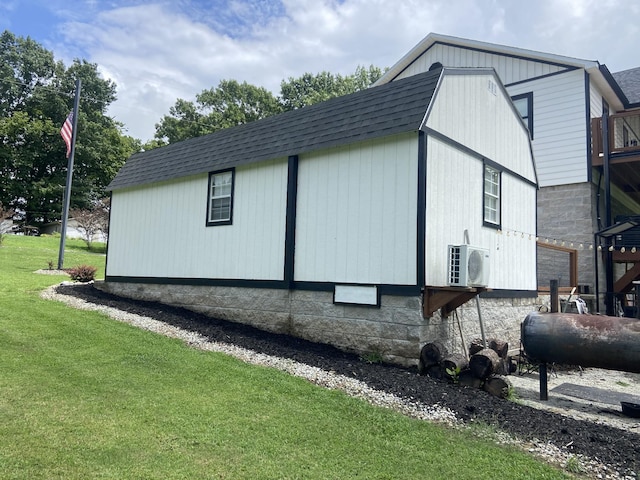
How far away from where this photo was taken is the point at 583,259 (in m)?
11.7

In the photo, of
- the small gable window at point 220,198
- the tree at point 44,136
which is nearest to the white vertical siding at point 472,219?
the small gable window at point 220,198

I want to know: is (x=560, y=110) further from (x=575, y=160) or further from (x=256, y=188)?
(x=256, y=188)

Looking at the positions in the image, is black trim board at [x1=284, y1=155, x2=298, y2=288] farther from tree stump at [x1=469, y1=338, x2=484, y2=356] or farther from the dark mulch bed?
tree stump at [x1=469, y1=338, x2=484, y2=356]

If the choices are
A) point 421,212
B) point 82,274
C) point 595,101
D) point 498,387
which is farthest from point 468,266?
point 82,274

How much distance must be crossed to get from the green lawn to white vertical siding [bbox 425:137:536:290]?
8.50 ft

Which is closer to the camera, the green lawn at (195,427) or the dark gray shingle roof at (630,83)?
the green lawn at (195,427)

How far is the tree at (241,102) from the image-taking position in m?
33.2

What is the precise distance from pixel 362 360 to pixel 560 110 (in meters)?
9.86

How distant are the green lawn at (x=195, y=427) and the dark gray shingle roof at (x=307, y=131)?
3631 mm

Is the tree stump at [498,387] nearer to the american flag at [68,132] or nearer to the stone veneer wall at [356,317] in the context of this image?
the stone veneer wall at [356,317]

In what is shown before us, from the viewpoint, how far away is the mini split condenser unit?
6102 mm

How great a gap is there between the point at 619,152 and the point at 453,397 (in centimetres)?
973

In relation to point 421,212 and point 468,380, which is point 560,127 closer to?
point 421,212

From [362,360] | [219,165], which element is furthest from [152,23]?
[362,360]
